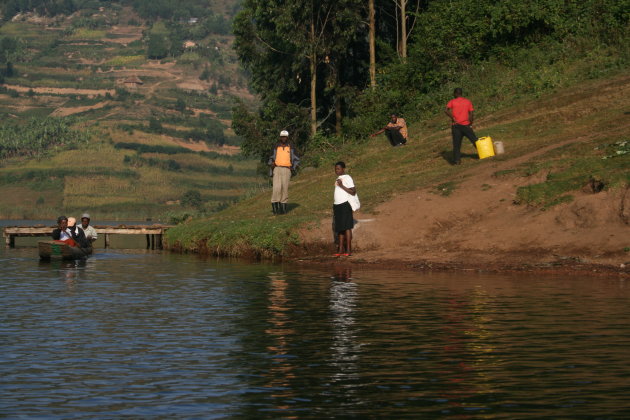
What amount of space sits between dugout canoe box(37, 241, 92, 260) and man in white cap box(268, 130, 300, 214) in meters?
6.41

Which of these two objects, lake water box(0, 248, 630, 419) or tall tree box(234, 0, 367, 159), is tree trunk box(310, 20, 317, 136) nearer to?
tall tree box(234, 0, 367, 159)

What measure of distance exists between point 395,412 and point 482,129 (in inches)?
1156

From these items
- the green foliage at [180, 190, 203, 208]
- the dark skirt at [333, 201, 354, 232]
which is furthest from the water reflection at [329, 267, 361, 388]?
the green foliage at [180, 190, 203, 208]

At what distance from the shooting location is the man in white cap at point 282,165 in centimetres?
3120

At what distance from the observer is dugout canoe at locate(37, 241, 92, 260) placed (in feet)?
96.9

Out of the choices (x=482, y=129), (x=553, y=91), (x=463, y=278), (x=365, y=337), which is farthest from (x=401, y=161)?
(x=365, y=337)

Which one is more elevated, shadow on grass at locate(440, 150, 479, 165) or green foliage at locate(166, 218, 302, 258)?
shadow on grass at locate(440, 150, 479, 165)

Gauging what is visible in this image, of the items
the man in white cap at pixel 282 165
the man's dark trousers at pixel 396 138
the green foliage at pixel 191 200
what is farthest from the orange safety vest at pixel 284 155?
the green foliage at pixel 191 200

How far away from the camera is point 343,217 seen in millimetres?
25969

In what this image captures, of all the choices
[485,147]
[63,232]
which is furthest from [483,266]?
[63,232]

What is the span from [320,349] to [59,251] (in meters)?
18.7

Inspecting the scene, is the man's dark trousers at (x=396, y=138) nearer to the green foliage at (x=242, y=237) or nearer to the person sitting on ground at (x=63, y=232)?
the green foliage at (x=242, y=237)

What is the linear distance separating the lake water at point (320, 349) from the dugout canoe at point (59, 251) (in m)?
7.74

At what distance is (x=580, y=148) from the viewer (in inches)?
1142
